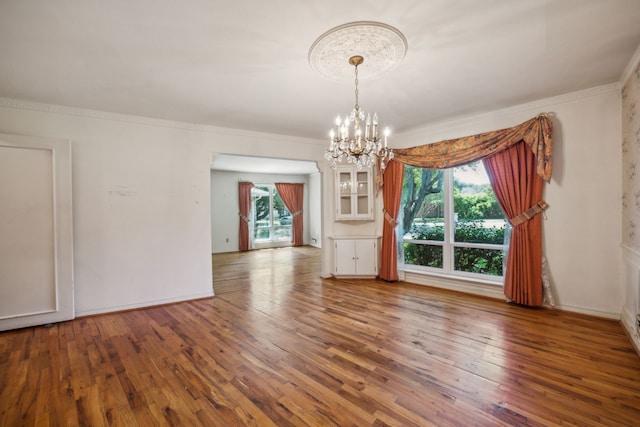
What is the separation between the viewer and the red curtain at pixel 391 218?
4957 millimetres

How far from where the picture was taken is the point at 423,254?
16.0 ft

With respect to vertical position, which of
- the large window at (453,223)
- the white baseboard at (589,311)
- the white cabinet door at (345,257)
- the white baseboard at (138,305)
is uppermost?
the large window at (453,223)

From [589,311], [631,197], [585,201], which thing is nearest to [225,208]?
[585,201]

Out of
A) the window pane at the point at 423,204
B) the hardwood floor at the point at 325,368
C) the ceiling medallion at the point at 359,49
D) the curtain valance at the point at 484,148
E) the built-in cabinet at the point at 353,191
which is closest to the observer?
the hardwood floor at the point at 325,368

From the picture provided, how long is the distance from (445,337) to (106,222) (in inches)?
171

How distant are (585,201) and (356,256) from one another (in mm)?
3311

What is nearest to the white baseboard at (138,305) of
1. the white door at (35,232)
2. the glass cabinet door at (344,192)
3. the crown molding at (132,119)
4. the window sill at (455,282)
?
the white door at (35,232)

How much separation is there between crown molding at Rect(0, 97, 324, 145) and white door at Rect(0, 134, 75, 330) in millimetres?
427

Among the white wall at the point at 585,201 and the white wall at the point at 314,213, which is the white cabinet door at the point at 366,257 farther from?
the white wall at the point at 314,213

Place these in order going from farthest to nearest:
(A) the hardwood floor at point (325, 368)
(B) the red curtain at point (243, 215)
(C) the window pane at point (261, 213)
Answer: (C) the window pane at point (261, 213) < (B) the red curtain at point (243, 215) < (A) the hardwood floor at point (325, 368)

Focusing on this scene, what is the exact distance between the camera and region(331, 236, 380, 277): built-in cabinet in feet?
17.3

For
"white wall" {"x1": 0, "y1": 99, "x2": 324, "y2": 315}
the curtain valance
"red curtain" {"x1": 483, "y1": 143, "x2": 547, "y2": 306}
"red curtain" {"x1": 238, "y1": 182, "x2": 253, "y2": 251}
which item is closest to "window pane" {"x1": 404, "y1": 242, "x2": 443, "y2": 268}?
"red curtain" {"x1": 483, "y1": 143, "x2": 547, "y2": 306}

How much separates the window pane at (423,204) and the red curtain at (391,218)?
166mm

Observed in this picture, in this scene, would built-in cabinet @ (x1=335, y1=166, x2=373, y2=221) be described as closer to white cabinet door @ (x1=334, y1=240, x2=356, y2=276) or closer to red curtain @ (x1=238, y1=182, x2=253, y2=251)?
white cabinet door @ (x1=334, y1=240, x2=356, y2=276)
